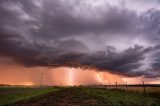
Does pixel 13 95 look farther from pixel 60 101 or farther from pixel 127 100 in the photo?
pixel 127 100

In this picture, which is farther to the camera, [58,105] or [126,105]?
A: [58,105]

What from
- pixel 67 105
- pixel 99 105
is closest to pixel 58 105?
pixel 67 105

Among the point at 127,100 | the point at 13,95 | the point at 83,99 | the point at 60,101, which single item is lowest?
the point at 60,101

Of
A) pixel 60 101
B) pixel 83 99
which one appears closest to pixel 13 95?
pixel 60 101

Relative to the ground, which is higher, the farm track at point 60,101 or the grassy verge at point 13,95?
the grassy verge at point 13,95

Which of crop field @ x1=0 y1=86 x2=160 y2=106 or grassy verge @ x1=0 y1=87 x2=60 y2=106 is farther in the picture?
grassy verge @ x1=0 y1=87 x2=60 y2=106

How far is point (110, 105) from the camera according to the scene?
29.4 m

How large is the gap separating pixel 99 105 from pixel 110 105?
157cm

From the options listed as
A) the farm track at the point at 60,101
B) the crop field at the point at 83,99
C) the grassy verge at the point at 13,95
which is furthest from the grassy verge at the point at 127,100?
the grassy verge at the point at 13,95

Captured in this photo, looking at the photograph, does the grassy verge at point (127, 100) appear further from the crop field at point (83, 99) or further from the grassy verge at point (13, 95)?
the grassy verge at point (13, 95)

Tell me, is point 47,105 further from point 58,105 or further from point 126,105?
point 126,105

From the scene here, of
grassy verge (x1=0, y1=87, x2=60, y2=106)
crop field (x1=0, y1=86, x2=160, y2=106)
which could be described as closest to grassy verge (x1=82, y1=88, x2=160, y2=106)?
crop field (x1=0, y1=86, x2=160, y2=106)

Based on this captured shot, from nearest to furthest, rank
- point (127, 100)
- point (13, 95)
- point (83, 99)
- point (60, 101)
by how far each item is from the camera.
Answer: point (127, 100)
point (60, 101)
point (83, 99)
point (13, 95)

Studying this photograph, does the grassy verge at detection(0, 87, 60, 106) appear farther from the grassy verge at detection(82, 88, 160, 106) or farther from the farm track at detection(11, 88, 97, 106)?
the grassy verge at detection(82, 88, 160, 106)
